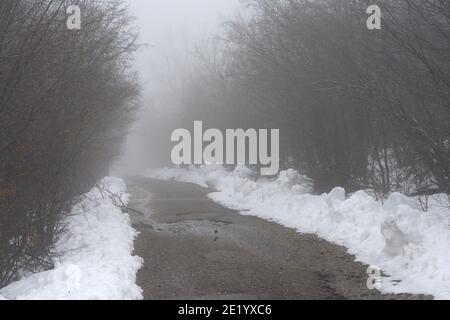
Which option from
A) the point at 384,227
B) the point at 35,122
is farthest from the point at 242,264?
the point at 35,122

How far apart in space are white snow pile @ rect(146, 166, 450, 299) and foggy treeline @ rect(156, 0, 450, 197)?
1565mm

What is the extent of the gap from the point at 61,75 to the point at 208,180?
27.3 metres

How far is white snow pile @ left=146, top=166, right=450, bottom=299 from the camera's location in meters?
8.55

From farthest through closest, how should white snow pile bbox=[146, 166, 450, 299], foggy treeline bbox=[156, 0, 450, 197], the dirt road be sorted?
1. foggy treeline bbox=[156, 0, 450, 197]
2. the dirt road
3. white snow pile bbox=[146, 166, 450, 299]

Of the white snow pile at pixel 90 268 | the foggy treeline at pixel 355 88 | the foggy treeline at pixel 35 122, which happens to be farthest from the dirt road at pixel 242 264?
the foggy treeline at pixel 355 88

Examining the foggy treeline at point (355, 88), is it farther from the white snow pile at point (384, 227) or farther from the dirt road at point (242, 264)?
the dirt road at point (242, 264)

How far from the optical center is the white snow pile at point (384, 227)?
8.55 metres

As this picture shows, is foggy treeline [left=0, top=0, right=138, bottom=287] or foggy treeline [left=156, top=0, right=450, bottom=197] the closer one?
foggy treeline [left=0, top=0, right=138, bottom=287]

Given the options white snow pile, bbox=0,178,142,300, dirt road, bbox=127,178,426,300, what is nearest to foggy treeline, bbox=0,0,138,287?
white snow pile, bbox=0,178,142,300

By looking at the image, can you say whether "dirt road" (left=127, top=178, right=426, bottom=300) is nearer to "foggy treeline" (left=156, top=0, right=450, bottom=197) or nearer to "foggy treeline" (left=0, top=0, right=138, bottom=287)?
"foggy treeline" (left=0, top=0, right=138, bottom=287)

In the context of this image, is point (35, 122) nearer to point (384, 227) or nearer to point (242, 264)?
point (242, 264)

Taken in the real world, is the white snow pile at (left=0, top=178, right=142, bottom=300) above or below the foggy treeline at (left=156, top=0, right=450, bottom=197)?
below

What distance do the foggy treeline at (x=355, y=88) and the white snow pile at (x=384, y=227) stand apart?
156 centimetres

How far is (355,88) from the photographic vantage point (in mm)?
14758
